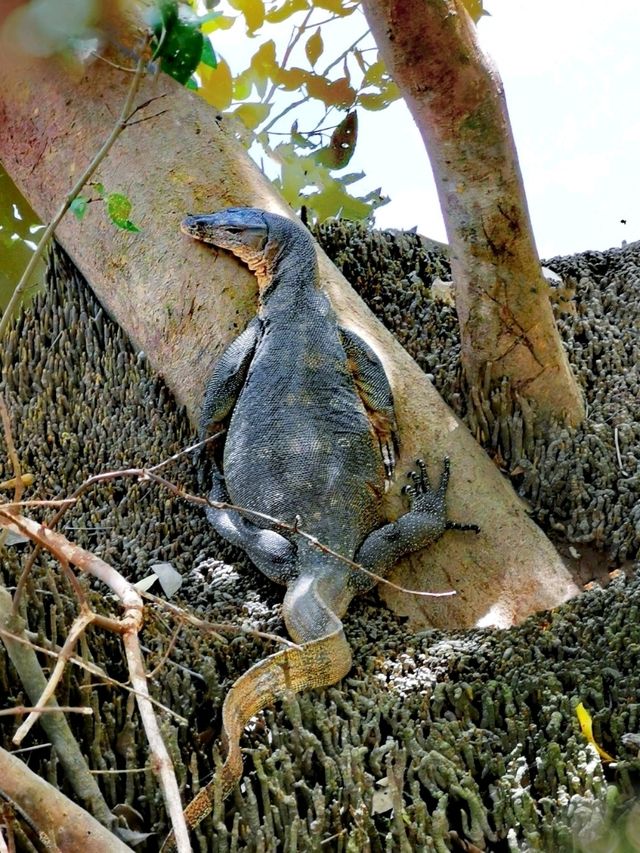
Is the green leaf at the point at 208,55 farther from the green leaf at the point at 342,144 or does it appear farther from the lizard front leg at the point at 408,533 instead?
the lizard front leg at the point at 408,533

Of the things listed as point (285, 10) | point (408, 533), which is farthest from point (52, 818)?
point (285, 10)

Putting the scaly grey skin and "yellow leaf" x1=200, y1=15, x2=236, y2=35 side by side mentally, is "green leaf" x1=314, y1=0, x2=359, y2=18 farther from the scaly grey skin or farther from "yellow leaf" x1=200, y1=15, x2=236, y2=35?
the scaly grey skin

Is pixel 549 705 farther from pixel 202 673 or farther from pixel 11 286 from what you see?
pixel 11 286

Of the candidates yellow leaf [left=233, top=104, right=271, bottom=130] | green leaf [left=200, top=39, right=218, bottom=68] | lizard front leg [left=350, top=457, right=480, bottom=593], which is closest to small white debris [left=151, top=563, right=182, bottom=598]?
lizard front leg [left=350, top=457, right=480, bottom=593]

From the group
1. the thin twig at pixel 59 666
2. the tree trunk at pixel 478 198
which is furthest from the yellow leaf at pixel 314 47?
the thin twig at pixel 59 666

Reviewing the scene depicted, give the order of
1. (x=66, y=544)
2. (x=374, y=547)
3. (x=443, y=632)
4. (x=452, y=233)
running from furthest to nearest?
(x=452, y=233) → (x=374, y=547) → (x=443, y=632) → (x=66, y=544)

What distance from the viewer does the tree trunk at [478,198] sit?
11.9ft

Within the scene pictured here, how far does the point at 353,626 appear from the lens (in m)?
3.53

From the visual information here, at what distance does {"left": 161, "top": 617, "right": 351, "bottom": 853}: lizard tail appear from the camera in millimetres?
2672

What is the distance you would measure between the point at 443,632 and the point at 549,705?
1.63 feet

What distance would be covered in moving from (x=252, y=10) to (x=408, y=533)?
7.56ft

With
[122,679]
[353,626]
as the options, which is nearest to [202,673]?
[122,679]

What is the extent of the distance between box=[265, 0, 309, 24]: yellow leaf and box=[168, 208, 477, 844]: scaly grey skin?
97 centimetres

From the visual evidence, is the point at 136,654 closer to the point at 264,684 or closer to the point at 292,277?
the point at 264,684
